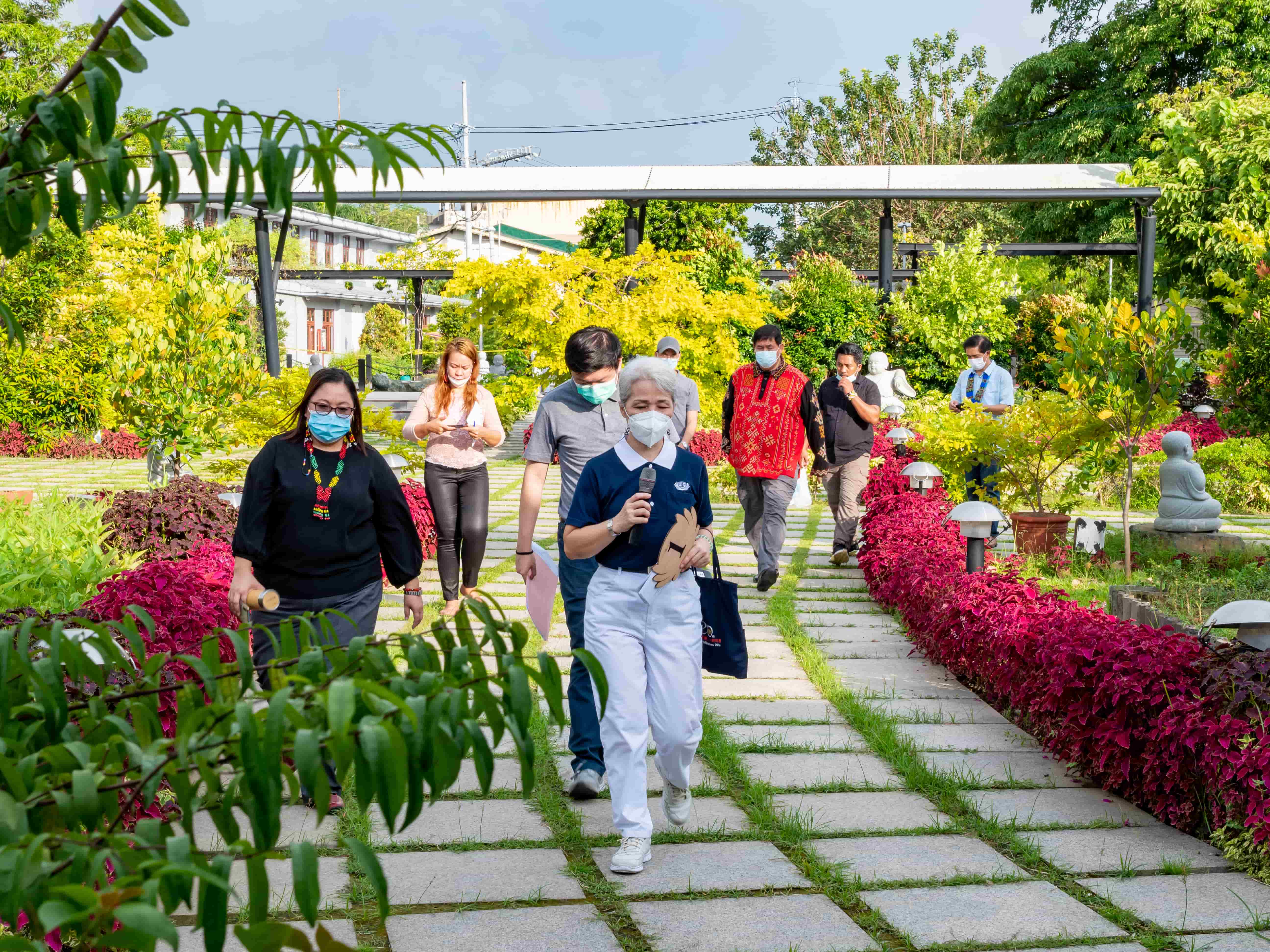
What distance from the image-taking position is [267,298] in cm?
1424

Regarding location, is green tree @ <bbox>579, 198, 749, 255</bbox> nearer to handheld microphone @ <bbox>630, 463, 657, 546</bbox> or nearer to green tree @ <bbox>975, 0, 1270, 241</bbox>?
green tree @ <bbox>975, 0, 1270, 241</bbox>

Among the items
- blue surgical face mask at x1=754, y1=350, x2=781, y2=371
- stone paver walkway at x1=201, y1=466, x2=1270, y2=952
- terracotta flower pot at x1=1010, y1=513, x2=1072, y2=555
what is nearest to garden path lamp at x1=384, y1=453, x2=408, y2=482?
blue surgical face mask at x1=754, y1=350, x2=781, y2=371

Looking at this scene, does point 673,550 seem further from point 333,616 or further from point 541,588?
point 333,616

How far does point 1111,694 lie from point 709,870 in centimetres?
179

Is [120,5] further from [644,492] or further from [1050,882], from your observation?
[1050,882]

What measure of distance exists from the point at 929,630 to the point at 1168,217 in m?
14.5

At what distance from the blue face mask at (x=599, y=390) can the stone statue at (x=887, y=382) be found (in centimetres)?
807

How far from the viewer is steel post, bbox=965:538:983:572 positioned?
7.04m

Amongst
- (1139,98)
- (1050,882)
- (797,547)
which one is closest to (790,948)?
(1050,882)

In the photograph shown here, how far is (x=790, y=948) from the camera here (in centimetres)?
333

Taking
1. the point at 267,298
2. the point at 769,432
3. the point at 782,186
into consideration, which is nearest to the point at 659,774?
the point at 769,432

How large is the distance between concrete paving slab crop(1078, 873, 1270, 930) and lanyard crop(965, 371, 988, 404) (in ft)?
23.4

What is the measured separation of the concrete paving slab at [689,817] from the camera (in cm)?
431

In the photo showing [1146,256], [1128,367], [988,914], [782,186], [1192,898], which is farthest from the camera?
[1146,256]
